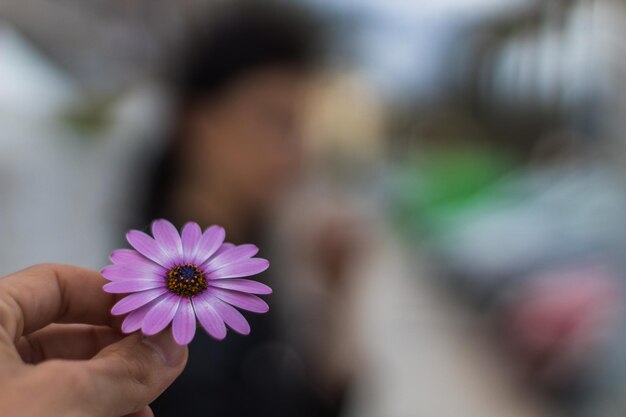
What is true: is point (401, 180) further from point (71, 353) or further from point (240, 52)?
point (71, 353)

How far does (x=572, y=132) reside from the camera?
54.3 inches

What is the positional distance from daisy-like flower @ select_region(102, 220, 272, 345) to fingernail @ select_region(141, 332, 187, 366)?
14mm

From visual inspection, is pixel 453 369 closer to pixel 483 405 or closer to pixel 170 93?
pixel 483 405

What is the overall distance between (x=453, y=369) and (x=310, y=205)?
49cm

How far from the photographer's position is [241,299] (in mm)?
212

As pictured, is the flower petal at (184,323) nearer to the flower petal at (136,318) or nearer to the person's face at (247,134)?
the flower petal at (136,318)

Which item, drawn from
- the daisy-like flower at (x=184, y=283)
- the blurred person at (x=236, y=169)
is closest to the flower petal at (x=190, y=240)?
the daisy-like flower at (x=184, y=283)

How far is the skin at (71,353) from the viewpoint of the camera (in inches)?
7.5

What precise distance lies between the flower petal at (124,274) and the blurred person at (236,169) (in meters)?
0.45

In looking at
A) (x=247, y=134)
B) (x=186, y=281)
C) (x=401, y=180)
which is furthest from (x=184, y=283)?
(x=401, y=180)

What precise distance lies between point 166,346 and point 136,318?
3cm

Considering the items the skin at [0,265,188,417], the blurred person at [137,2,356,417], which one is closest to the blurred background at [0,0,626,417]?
the blurred person at [137,2,356,417]

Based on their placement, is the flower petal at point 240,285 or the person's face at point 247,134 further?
the person's face at point 247,134

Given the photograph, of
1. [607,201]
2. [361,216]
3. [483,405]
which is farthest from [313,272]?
[607,201]
